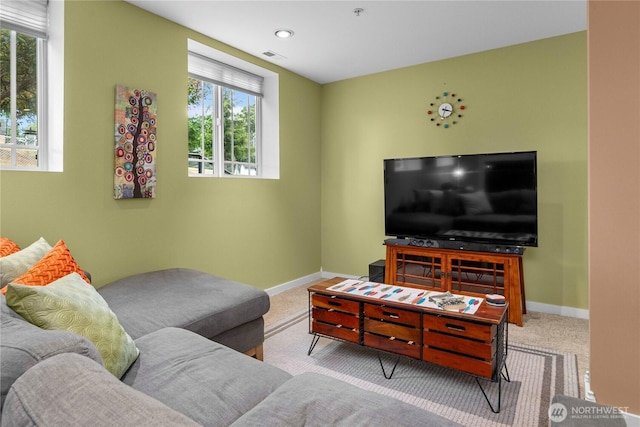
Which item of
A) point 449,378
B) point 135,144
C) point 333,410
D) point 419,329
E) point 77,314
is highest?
point 135,144

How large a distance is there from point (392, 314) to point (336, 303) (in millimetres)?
408

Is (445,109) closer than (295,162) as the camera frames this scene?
Yes

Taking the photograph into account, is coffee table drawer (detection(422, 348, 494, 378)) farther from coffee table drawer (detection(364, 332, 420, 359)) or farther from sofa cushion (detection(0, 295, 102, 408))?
sofa cushion (detection(0, 295, 102, 408))

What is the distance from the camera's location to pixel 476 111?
3.83 metres

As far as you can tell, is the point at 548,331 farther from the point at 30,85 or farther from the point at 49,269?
the point at 30,85

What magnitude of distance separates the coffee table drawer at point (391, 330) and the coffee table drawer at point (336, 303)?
0.11 m

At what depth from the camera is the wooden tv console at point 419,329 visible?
6.70 ft

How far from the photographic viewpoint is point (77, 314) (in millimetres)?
1358

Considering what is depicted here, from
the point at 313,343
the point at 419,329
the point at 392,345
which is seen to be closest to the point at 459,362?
the point at 419,329

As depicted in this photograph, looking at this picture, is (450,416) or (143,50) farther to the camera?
(143,50)

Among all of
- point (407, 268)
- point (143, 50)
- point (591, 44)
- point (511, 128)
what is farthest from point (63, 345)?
point (511, 128)

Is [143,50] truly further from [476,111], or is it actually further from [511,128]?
[511,128]

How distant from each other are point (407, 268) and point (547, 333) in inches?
51.5

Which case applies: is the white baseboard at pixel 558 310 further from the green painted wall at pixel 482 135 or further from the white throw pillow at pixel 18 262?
the white throw pillow at pixel 18 262
